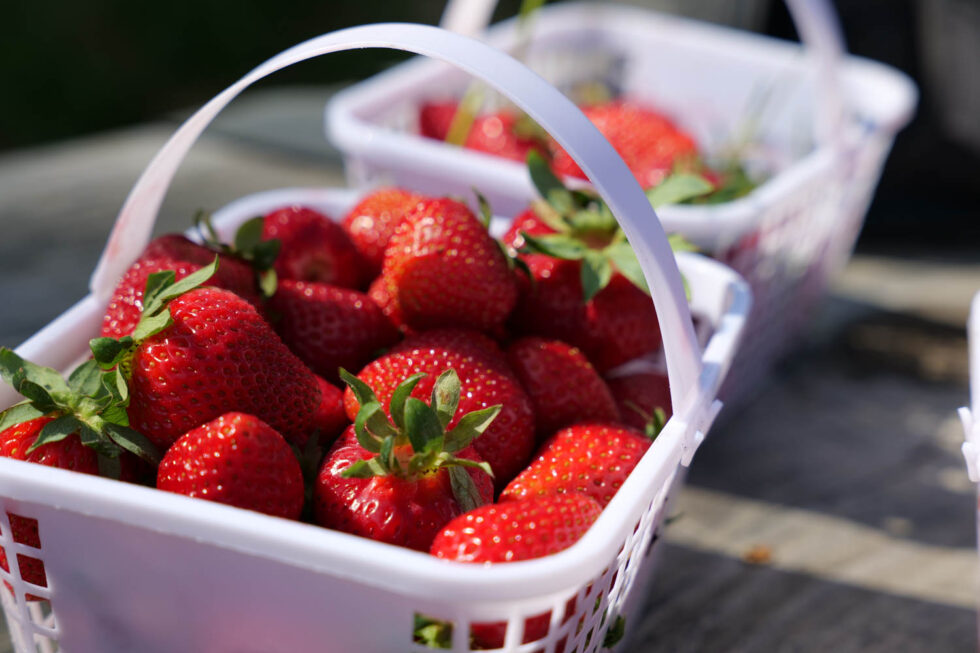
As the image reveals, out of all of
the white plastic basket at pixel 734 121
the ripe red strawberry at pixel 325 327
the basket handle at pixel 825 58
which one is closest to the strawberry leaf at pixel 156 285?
the ripe red strawberry at pixel 325 327

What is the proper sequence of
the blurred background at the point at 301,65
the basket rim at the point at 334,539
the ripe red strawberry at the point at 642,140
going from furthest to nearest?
the blurred background at the point at 301,65
the ripe red strawberry at the point at 642,140
the basket rim at the point at 334,539

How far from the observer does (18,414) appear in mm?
612

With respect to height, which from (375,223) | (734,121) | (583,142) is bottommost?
(734,121)

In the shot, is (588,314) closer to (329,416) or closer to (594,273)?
(594,273)

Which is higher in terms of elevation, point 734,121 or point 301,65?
point 734,121

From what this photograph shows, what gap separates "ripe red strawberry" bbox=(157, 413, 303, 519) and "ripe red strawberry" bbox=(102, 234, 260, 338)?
145 mm

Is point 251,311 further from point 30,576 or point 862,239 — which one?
point 862,239

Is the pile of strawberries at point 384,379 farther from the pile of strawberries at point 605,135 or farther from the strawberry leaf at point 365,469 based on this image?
the pile of strawberries at point 605,135

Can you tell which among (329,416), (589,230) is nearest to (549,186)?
(589,230)

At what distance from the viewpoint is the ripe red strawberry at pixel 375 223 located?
896mm

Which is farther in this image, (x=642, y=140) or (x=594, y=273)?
(x=642, y=140)

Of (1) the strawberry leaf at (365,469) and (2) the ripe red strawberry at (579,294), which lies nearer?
(1) the strawberry leaf at (365,469)

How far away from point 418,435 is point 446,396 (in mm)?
42

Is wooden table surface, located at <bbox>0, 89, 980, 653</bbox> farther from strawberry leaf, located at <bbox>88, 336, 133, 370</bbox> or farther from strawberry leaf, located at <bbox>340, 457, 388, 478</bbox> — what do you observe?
strawberry leaf, located at <bbox>88, 336, 133, 370</bbox>
